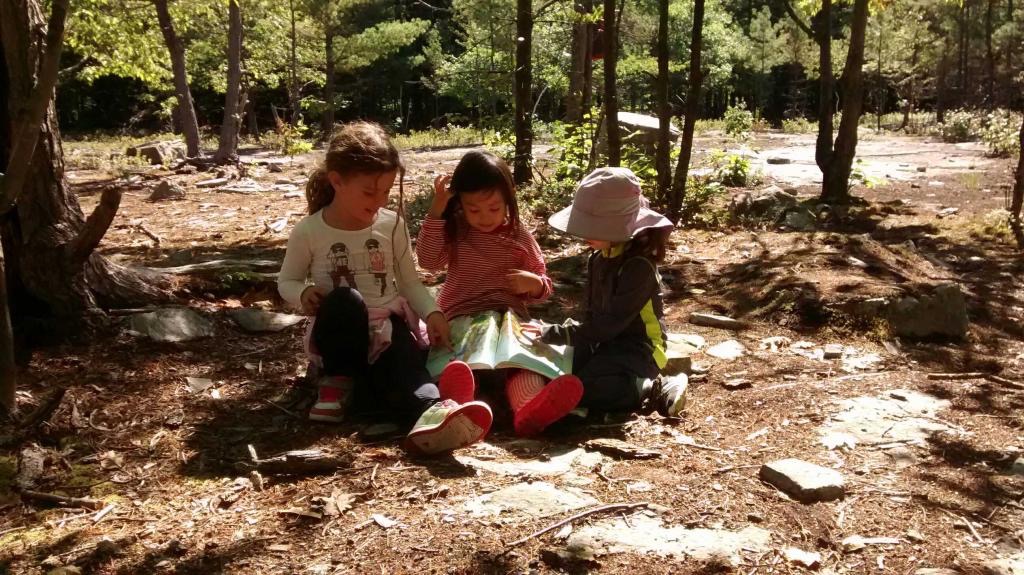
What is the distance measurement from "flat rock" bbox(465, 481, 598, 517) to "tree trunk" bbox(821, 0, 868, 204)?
8.80 meters

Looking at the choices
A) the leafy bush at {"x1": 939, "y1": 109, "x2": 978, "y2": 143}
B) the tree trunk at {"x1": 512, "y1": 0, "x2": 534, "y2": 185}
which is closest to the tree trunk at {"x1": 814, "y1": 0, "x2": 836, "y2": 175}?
the tree trunk at {"x1": 512, "y1": 0, "x2": 534, "y2": 185}

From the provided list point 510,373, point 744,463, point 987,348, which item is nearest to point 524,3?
point 987,348

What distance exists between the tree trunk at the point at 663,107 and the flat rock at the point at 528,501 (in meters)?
5.93

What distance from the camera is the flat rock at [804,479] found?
2.71 m

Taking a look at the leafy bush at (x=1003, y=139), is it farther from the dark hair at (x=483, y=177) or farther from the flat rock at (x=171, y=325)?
the flat rock at (x=171, y=325)

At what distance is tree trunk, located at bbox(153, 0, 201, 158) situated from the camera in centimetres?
1430

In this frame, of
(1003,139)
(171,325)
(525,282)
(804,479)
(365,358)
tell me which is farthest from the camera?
(1003,139)

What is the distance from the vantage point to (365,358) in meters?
3.43

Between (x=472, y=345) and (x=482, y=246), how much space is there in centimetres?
55

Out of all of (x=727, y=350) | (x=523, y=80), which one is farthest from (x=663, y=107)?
(x=727, y=350)

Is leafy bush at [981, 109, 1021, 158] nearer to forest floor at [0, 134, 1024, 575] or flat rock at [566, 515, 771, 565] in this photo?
forest floor at [0, 134, 1024, 575]

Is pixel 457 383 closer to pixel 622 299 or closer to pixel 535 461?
pixel 535 461

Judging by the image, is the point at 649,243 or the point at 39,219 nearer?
the point at 649,243

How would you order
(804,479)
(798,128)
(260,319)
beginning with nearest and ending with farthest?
1. (804,479)
2. (260,319)
3. (798,128)
